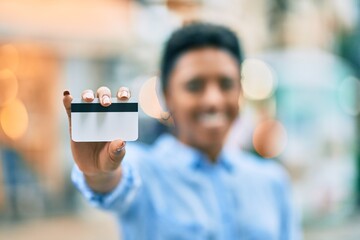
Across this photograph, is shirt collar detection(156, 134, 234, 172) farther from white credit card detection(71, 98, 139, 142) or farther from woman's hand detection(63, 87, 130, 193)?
white credit card detection(71, 98, 139, 142)

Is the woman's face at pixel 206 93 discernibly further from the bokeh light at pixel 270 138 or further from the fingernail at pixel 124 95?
the bokeh light at pixel 270 138

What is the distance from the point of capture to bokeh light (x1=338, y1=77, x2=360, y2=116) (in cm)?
673

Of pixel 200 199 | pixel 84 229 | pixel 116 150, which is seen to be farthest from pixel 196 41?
pixel 84 229

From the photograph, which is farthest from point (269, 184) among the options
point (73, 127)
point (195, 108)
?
point (73, 127)

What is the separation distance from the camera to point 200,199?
5.29 feet

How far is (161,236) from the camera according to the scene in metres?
1.50

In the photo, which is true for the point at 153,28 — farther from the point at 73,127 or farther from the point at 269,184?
the point at 73,127

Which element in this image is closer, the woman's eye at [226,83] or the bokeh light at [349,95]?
the woman's eye at [226,83]

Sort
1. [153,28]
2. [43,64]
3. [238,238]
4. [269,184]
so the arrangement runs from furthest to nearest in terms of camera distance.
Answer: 1. [43,64]
2. [153,28]
3. [269,184]
4. [238,238]

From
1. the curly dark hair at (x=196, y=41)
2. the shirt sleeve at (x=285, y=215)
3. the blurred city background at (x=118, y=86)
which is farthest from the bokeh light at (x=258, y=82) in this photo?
the curly dark hair at (x=196, y=41)

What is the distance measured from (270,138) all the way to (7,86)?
2.91m

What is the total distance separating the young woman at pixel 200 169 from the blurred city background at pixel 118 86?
14.2 ft

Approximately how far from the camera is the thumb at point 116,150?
89cm

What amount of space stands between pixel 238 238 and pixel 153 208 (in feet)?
0.84
